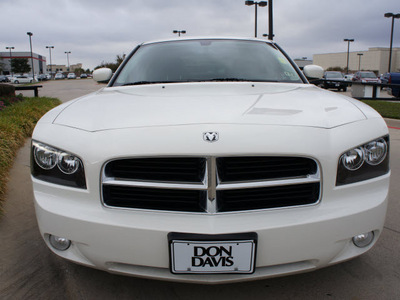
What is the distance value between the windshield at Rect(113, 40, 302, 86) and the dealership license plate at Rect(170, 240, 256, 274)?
1490 mm

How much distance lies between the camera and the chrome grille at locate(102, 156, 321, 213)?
59.9 inches

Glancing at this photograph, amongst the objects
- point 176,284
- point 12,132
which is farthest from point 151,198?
point 12,132

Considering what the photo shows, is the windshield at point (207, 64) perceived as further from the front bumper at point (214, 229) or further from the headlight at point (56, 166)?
the front bumper at point (214, 229)

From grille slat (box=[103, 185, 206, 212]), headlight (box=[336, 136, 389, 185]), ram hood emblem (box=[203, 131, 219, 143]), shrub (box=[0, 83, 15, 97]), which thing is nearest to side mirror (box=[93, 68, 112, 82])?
grille slat (box=[103, 185, 206, 212])

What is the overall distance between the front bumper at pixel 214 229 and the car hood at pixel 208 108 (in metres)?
0.36

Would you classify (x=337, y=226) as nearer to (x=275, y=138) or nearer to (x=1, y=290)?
(x=275, y=138)

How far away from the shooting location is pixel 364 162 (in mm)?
1670

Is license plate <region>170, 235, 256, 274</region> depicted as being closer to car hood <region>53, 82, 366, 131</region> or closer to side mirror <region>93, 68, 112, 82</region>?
car hood <region>53, 82, 366, 131</region>

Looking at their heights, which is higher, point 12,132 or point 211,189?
point 211,189

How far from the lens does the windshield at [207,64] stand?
2.67m

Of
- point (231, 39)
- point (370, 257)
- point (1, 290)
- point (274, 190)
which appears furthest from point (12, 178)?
point (370, 257)

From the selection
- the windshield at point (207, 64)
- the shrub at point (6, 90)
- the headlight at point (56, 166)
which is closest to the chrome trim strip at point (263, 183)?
the headlight at point (56, 166)

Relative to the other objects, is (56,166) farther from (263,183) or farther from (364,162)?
(364,162)

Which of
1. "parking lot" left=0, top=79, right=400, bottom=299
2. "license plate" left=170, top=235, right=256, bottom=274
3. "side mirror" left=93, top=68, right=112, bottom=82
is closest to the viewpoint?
"license plate" left=170, top=235, right=256, bottom=274
